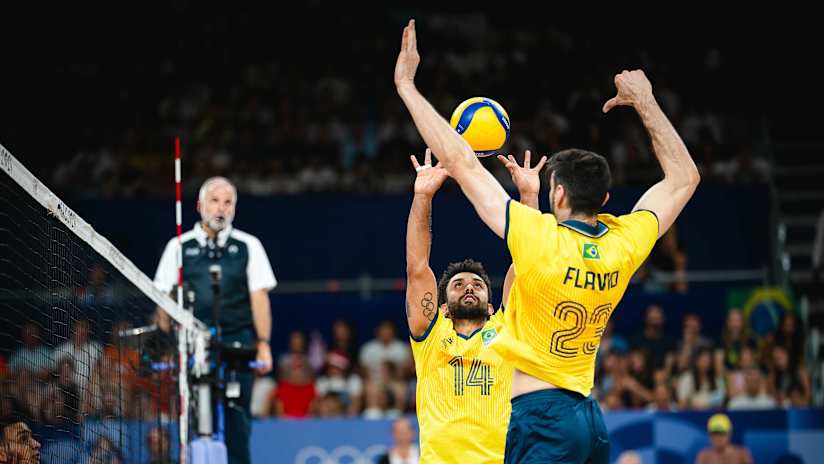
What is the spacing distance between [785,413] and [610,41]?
9390 millimetres

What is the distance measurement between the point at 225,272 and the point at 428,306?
389 cm

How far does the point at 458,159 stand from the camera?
18.3 feet

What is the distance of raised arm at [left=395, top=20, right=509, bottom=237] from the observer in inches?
215

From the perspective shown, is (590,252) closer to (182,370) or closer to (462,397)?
(462,397)

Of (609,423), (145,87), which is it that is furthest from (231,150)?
(609,423)

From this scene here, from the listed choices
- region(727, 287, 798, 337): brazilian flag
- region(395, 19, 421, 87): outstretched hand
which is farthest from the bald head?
region(727, 287, 798, 337): brazilian flag

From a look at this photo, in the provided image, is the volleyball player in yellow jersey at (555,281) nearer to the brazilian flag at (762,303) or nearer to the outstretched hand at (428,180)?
the outstretched hand at (428,180)

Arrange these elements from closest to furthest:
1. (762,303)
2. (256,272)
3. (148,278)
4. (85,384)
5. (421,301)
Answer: (421,301)
(148,278)
(256,272)
(85,384)
(762,303)

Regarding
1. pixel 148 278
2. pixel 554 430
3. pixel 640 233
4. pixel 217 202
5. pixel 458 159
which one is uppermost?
pixel 217 202

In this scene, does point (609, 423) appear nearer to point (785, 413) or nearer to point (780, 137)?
point (785, 413)

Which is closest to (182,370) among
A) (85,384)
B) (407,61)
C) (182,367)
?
(182,367)

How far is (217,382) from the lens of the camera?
10039 millimetres

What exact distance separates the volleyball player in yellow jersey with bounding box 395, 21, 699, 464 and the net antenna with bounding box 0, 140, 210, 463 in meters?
2.57

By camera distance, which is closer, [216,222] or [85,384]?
[216,222]
